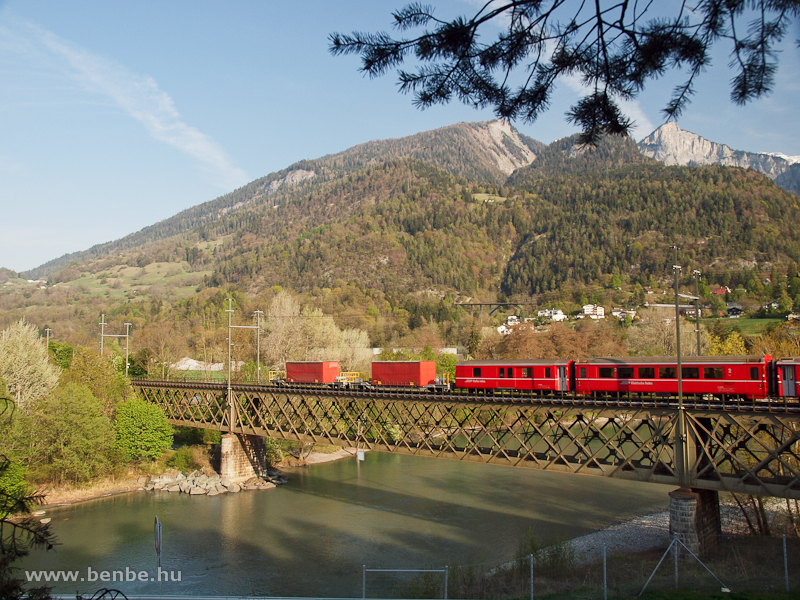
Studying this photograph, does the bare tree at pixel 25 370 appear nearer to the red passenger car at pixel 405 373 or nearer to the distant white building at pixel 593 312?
the red passenger car at pixel 405 373

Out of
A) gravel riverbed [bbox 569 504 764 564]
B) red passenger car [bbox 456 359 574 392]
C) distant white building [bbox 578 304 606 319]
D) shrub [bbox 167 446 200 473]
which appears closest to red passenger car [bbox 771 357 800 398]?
gravel riverbed [bbox 569 504 764 564]

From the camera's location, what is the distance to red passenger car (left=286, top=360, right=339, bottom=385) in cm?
4331

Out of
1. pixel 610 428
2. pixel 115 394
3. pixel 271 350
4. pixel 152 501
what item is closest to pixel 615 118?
pixel 152 501

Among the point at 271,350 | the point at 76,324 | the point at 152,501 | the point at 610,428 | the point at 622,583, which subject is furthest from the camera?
the point at 76,324

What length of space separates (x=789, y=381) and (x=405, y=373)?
22.8 meters

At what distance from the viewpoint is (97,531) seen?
101ft

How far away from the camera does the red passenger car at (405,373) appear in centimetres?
3844

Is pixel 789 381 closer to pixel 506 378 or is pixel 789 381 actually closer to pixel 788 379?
pixel 788 379

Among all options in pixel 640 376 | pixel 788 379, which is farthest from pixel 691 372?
pixel 788 379

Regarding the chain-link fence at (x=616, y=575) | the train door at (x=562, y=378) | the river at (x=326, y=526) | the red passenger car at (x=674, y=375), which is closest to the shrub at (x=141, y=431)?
the river at (x=326, y=526)

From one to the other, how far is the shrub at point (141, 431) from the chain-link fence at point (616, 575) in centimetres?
2727

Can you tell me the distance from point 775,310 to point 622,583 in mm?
101471

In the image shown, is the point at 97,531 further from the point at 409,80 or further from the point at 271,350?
the point at 271,350

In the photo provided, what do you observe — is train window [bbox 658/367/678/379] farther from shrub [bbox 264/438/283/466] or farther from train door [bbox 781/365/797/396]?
shrub [bbox 264/438/283/466]
